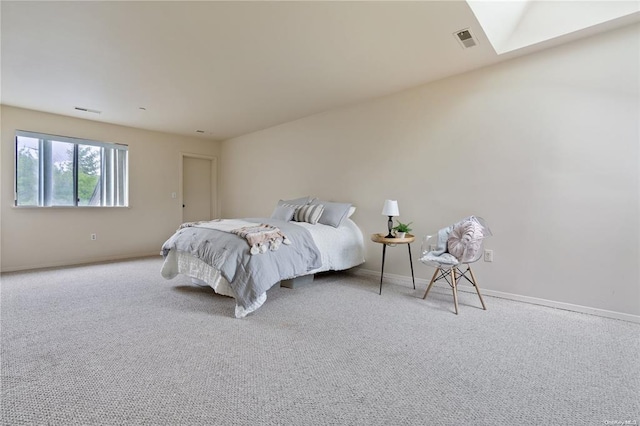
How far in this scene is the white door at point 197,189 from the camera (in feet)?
20.5

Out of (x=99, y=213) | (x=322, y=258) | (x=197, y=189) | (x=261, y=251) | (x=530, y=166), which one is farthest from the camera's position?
(x=197, y=189)

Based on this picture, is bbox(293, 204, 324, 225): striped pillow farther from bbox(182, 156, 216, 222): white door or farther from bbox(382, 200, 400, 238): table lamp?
bbox(182, 156, 216, 222): white door

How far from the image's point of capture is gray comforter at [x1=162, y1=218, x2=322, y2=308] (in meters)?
2.58

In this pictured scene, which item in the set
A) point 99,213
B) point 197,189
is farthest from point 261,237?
point 197,189

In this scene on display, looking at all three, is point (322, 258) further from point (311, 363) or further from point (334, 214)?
point (311, 363)

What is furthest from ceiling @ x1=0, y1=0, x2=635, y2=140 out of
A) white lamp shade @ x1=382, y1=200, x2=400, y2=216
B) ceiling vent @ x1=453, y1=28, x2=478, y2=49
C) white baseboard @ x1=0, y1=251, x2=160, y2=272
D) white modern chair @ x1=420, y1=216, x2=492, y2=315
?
white baseboard @ x1=0, y1=251, x2=160, y2=272

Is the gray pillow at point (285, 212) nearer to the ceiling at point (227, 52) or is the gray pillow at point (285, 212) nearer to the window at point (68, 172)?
the ceiling at point (227, 52)

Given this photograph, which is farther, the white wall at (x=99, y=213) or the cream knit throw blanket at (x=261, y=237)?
the white wall at (x=99, y=213)

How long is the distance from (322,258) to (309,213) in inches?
31.0

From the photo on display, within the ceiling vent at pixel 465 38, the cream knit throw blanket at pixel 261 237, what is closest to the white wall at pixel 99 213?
the cream knit throw blanket at pixel 261 237

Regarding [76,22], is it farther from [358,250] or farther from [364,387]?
[358,250]

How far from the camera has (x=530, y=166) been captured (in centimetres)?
287

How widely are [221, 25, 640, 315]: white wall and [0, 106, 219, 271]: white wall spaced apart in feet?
12.9

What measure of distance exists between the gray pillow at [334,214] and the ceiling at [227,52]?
1.48 metres
